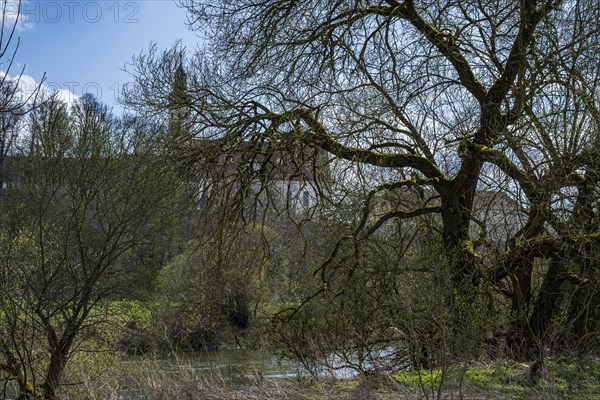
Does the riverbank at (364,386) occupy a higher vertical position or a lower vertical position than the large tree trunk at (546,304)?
lower

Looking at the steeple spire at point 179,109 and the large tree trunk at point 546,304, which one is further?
the steeple spire at point 179,109

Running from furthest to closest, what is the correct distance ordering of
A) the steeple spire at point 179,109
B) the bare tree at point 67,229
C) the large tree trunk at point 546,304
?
1. the steeple spire at point 179,109
2. the large tree trunk at point 546,304
3. the bare tree at point 67,229

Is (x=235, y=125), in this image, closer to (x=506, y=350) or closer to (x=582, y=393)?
(x=506, y=350)

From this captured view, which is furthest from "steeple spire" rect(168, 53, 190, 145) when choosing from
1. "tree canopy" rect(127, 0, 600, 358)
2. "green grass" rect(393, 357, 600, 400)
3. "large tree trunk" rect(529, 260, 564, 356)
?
"large tree trunk" rect(529, 260, 564, 356)

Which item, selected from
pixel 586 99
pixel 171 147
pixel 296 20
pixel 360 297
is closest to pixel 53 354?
pixel 171 147

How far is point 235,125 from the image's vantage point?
441 inches

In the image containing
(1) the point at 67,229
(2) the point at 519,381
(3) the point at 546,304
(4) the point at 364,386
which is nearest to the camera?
(4) the point at 364,386

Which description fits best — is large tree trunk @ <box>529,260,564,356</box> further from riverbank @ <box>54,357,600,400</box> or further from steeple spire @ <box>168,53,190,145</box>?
steeple spire @ <box>168,53,190,145</box>

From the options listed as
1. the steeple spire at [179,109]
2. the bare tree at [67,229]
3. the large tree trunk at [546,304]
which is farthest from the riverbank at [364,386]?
the steeple spire at [179,109]

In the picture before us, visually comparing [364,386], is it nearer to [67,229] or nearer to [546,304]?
[546,304]

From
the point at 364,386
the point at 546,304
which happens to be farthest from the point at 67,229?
the point at 546,304

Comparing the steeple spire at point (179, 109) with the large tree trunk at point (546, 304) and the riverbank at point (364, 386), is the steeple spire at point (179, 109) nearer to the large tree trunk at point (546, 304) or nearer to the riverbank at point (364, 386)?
the riverbank at point (364, 386)

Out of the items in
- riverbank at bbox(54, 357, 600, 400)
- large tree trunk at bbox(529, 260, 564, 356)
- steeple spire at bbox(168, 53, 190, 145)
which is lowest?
riverbank at bbox(54, 357, 600, 400)

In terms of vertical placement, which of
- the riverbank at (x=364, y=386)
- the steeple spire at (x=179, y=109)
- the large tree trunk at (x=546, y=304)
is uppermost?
the steeple spire at (x=179, y=109)
